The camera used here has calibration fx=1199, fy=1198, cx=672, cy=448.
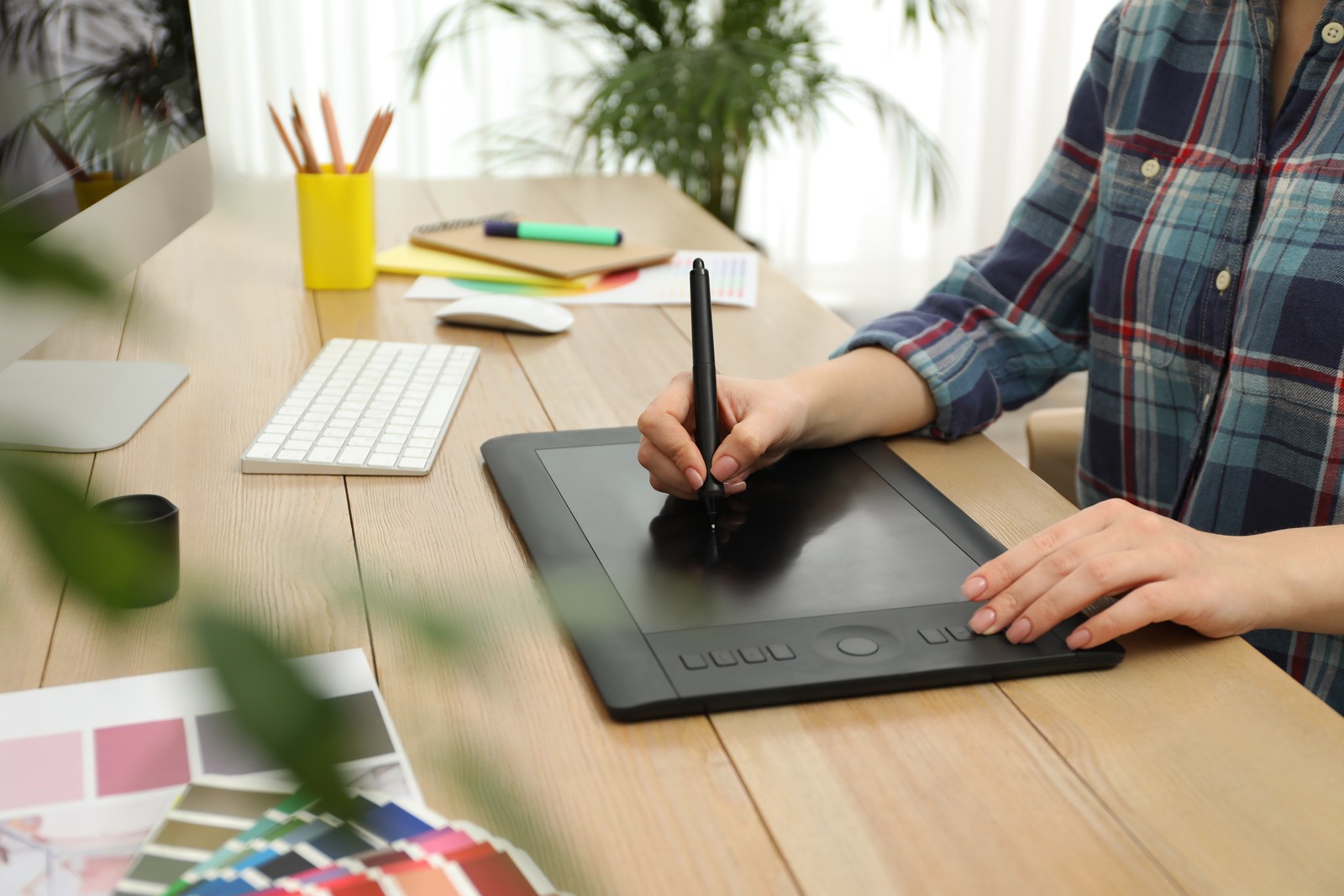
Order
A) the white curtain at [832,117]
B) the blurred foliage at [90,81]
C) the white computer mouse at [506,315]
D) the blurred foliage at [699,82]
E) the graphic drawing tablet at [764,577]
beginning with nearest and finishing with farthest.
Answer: the blurred foliage at [90,81] < the graphic drawing tablet at [764,577] < the white computer mouse at [506,315] < the blurred foliage at [699,82] < the white curtain at [832,117]

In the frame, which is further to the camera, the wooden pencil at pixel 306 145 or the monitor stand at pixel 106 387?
the wooden pencil at pixel 306 145

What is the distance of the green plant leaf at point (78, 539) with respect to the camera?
12 centimetres

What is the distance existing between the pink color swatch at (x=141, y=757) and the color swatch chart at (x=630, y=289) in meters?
0.75

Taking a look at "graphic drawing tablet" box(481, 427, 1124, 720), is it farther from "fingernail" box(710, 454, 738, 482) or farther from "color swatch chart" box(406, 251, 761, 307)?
"color swatch chart" box(406, 251, 761, 307)

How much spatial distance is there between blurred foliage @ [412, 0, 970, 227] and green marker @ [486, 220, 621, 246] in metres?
0.78

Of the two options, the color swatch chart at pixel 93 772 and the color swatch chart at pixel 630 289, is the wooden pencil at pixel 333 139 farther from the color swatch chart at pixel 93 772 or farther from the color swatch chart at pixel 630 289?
the color swatch chart at pixel 93 772

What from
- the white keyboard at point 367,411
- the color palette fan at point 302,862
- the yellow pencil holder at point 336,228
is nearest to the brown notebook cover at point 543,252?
the yellow pencil holder at point 336,228

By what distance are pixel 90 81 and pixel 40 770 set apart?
0.28 metres

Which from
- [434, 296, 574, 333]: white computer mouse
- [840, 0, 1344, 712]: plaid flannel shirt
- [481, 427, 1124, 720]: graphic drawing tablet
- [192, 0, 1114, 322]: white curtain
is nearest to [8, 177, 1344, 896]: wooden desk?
[481, 427, 1124, 720]: graphic drawing tablet

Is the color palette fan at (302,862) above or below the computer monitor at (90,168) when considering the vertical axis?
below

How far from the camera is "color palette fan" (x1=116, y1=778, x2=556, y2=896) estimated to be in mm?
428

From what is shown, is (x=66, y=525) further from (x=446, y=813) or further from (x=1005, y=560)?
(x=1005, y=560)

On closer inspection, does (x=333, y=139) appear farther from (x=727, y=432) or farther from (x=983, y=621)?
(x=983, y=621)

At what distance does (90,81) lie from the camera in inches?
15.2
